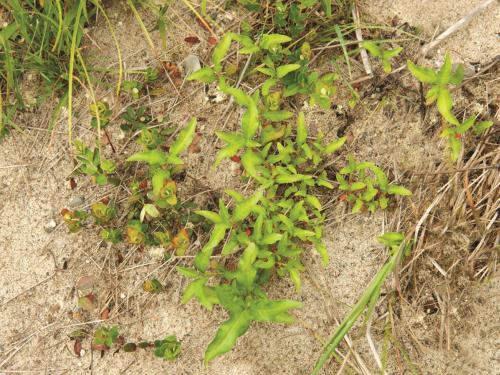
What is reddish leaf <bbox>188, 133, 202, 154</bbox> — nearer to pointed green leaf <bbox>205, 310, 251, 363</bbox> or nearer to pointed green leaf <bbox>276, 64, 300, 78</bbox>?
pointed green leaf <bbox>276, 64, 300, 78</bbox>

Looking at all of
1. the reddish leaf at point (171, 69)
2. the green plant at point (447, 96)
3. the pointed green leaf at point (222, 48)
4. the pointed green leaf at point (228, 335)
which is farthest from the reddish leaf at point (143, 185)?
the green plant at point (447, 96)

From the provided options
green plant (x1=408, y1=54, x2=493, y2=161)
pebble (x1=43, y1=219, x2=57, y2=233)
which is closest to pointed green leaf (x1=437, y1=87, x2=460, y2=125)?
green plant (x1=408, y1=54, x2=493, y2=161)

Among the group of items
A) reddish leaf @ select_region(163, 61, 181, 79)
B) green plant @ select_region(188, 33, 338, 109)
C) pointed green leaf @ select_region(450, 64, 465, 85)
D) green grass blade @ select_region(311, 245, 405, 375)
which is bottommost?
green grass blade @ select_region(311, 245, 405, 375)

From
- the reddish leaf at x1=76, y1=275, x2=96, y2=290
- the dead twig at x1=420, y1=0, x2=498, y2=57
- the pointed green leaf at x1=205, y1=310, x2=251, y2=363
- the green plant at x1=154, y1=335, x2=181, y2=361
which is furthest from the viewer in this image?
the reddish leaf at x1=76, y1=275, x2=96, y2=290

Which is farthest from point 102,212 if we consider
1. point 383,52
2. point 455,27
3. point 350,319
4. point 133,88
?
point 455,27

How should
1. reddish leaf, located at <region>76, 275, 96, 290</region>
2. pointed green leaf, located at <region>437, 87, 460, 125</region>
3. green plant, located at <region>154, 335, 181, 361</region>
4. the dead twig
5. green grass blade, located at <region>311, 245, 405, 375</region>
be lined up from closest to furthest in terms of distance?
green grass blade, located at <region>311, 245, 405, 375</region> < pointed green leaf, located at <region>437, 87, 460, 125</region> < green plant, located at <region>154, 335, 181, 361</region> < the dead twig < reddish leaf, located at <region>76, 275, 96, 290</region>

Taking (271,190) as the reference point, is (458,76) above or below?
above

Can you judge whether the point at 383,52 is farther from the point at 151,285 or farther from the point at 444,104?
the point at 151,285
